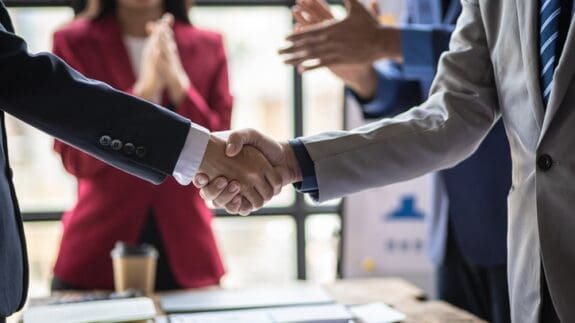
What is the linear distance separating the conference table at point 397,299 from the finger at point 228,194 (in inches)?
11.9

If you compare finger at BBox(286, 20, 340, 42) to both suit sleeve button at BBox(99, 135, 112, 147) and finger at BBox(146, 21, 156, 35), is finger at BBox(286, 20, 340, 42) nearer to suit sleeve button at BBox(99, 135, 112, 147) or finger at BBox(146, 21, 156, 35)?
finger at BBox(146, 21, 156, 35)

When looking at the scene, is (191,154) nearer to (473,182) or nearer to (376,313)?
(376,313)

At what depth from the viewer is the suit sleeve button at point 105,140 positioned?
5.10 ft

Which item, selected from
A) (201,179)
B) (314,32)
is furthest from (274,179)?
(314,32)

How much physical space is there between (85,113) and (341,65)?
3.21 feet

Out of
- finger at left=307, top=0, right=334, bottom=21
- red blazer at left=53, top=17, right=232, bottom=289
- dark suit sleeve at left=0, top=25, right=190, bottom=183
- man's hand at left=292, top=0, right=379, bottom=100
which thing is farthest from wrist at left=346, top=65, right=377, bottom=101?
dark suit sleeve at left=0, top=25, right=190, bottom=183

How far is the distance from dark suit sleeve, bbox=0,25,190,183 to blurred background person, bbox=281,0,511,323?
0.76 metres

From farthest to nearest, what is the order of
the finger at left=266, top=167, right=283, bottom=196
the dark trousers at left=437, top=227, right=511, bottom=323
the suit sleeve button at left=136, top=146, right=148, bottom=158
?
the dark trousers at left=437, top=227, right=511, bottom=323, the finger at left=266, top=167, right=283, bottom=196, the suit sleeve button at left=136, top=146, right=148, bottom=158

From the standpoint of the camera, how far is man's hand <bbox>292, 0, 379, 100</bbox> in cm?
235

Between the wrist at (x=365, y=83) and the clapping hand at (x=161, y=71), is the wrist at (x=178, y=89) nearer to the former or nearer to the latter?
the clapping hand at (x=161, y=71)

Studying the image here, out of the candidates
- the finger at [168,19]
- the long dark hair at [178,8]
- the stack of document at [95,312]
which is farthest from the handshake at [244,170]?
the long dark hair at [178,8]

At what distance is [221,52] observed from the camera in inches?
107


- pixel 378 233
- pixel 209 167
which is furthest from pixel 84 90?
pixel 378 233

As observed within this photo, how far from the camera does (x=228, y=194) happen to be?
1821mm
